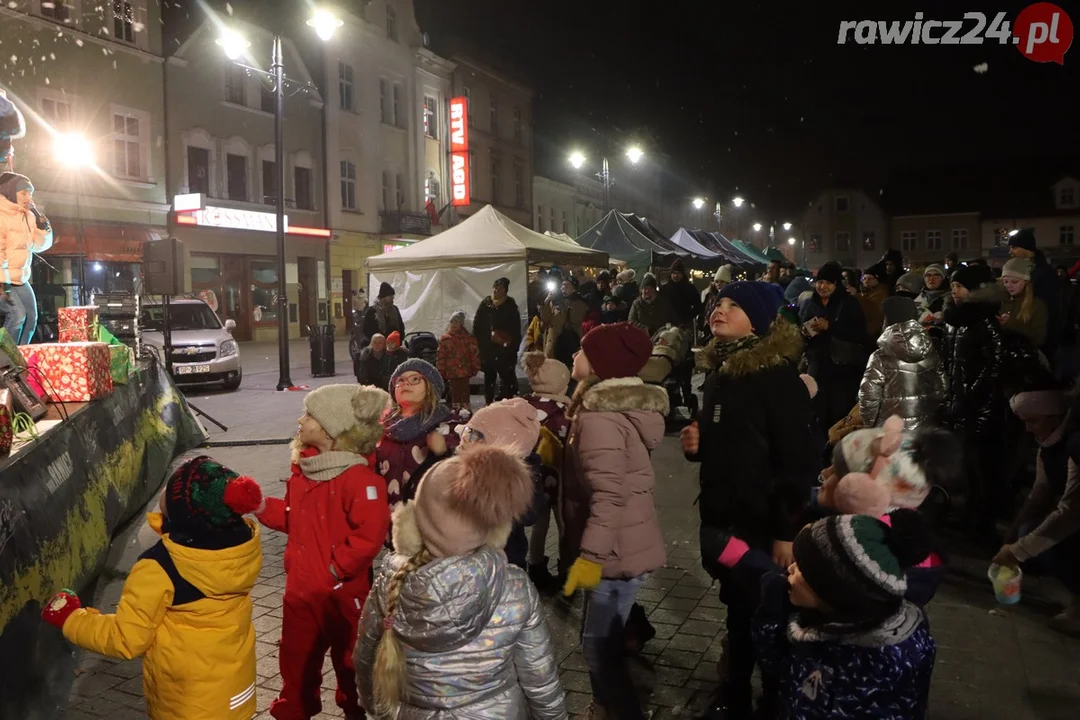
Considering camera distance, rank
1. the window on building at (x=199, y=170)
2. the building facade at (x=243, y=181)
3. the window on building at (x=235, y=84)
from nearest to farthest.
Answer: the building facade at (x=243, y=181) → the window on building at (x=199, y=170) → the window on building at (x=235, y=84)

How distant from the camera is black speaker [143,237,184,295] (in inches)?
441

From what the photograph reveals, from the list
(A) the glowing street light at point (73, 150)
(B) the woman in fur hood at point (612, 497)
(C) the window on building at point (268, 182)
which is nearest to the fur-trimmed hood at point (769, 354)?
(B) the woman in fur hood at point (612, 497)

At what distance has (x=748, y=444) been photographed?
11.1 feet

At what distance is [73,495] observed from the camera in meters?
4.95

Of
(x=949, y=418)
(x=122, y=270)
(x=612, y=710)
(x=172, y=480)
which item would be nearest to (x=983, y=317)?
(x=949, y=418)

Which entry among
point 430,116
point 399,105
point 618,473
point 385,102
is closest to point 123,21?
point 385,102

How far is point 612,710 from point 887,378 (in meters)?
3.72

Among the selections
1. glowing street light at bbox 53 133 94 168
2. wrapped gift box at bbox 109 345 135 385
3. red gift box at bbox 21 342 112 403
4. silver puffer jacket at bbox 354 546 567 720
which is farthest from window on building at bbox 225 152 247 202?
silver puffer jacket at bbox 354 546 567 720

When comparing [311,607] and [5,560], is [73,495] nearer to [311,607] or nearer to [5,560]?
[5,560]

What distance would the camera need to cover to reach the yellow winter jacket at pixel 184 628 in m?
2.76

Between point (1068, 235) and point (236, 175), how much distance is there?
61.2 meters

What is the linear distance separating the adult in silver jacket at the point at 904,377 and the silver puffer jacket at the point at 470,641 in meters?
4.32

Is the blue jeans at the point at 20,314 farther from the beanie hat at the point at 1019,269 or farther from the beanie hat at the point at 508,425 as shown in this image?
the beanie hat at the point at 1019,269

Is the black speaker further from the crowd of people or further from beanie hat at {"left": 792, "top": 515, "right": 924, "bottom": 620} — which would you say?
beanie hat at {"left": 792, "top": 515, "right": 924, "bottom": 620}
